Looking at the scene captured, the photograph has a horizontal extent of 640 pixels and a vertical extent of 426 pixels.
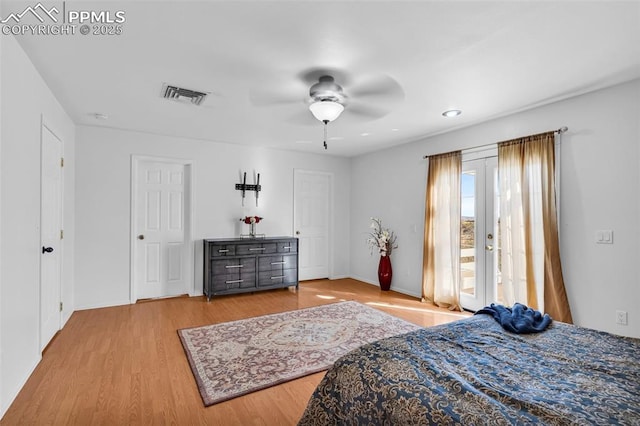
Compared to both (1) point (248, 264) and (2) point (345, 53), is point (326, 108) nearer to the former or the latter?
(2) point (345, 53)

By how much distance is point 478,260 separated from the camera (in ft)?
13.6

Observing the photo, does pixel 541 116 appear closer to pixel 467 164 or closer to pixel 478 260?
pixel 467 164

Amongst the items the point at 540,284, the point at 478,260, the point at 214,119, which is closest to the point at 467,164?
the point at 478,260

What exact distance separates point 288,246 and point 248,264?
0.75 m

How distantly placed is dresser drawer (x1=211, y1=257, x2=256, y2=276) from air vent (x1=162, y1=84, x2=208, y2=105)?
2.40 meters

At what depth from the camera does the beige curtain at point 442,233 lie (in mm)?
4355

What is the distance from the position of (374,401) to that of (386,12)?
2.06 m

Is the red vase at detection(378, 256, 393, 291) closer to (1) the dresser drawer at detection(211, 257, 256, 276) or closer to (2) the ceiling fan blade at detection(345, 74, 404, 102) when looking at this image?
(1) the dresser drawer at detection(211, 257, 256, 276)

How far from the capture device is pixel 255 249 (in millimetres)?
5047

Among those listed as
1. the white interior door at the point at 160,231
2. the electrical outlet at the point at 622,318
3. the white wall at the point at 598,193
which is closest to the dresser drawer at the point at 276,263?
the white interior door at the point at 160,231

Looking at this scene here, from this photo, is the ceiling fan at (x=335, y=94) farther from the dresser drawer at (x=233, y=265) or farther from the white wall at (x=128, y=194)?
the dresser drawer at (x=233, y=265)

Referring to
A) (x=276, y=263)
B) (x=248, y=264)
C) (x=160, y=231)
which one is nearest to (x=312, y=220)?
(x=276, y=263)

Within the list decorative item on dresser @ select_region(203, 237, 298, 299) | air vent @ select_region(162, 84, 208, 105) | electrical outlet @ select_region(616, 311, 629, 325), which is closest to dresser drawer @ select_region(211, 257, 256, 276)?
decorative item on dresser @ select_region(203, 237, 298, 299)

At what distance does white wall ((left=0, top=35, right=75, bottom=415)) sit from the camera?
78.7 inches
